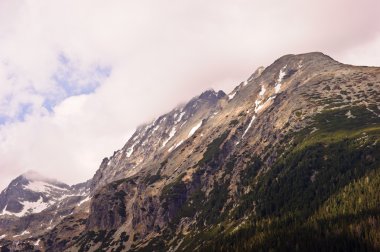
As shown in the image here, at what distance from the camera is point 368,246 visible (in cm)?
18525

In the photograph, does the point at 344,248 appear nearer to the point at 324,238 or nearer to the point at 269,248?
the point at 324,238

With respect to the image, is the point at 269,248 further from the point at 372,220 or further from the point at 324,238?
the point at 372,220

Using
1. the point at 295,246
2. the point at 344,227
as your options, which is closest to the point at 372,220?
the point at 344,227

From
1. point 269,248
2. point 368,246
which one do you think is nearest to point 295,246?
point 269,248

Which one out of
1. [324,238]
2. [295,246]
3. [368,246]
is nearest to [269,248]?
[295,246]

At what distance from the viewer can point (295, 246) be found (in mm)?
196125

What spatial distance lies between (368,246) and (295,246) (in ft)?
96.2

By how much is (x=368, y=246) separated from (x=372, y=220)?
1281cm

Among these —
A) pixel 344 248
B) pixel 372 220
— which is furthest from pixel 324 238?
pixel 372 220

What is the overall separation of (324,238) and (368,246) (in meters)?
17.7

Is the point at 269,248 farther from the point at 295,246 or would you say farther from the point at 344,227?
the point at 344,227

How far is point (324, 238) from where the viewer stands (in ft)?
637

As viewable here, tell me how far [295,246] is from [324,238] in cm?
1266

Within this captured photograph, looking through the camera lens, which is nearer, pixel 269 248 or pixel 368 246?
pixel 368 246
